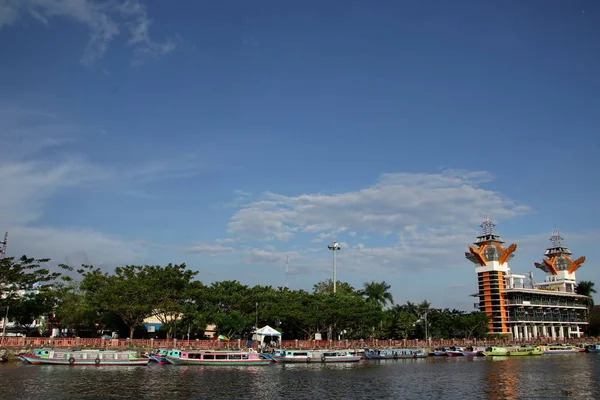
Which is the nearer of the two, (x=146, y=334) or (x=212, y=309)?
(x=212, y=309)

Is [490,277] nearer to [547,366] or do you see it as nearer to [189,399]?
[547,366]

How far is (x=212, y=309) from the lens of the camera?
83.2m

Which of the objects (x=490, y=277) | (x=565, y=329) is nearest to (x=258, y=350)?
(x=490, y=277)

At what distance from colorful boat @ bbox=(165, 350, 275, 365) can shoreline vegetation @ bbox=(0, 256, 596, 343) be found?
1114 centimetres

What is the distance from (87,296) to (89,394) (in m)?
42.4

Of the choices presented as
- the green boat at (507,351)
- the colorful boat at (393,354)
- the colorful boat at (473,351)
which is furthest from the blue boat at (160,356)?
the green boat at (507,351)

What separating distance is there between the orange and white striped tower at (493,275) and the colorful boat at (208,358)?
78.1 m

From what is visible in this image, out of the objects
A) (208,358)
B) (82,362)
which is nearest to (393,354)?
(208,358)

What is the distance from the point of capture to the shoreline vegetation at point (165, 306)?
78125 mm

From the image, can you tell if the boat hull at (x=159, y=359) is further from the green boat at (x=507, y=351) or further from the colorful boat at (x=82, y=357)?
the green boat at (x=507, y=351)

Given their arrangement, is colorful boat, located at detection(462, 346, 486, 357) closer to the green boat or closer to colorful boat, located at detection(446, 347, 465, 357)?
colorful boat, located at detection(446, 347, 465, 357)

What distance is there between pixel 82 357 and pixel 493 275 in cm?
9919

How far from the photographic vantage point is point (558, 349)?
369 ft

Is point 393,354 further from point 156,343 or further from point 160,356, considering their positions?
point 160,356
